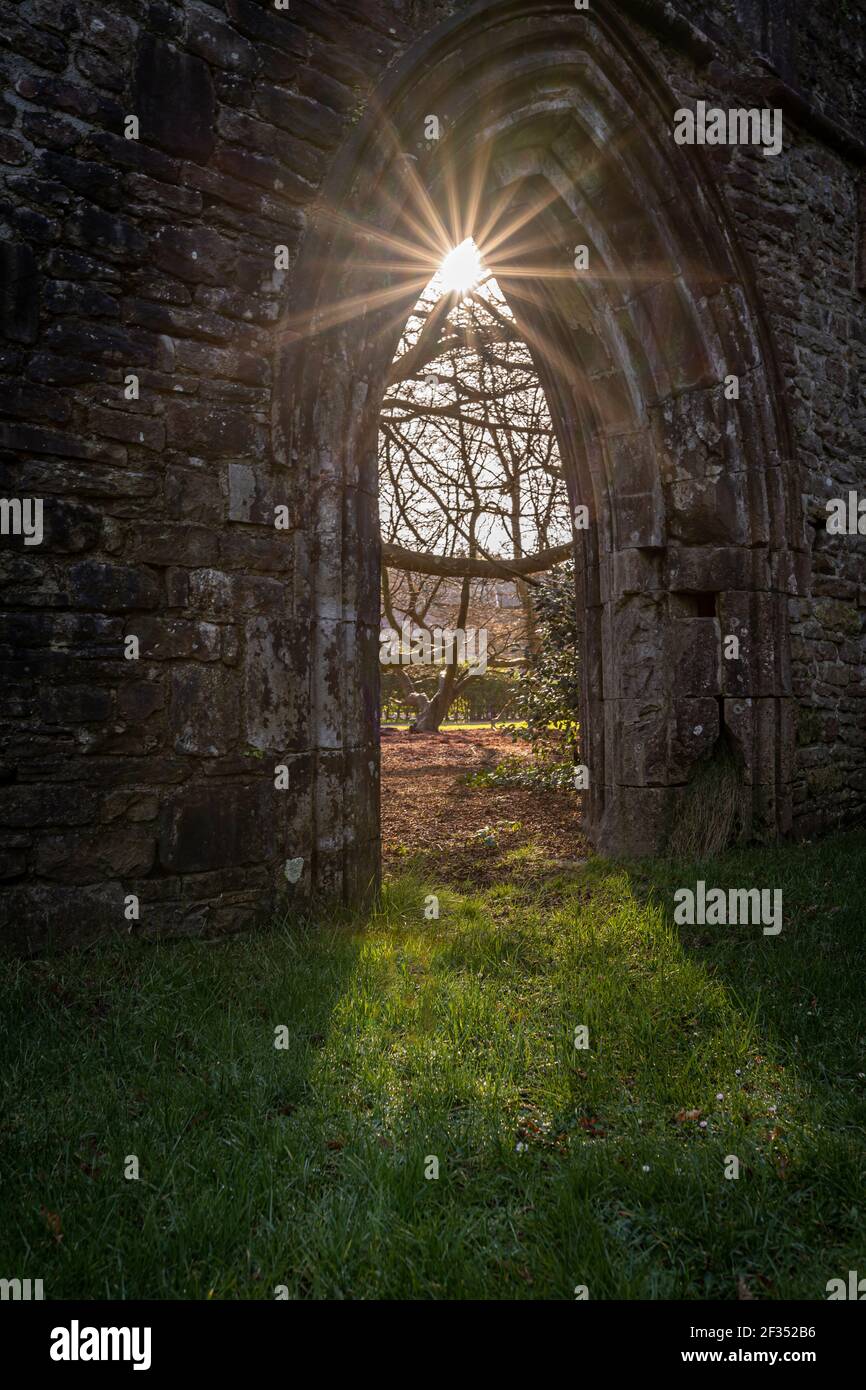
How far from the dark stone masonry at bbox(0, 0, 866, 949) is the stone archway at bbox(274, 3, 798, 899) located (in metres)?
0.02

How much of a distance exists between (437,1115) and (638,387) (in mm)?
4952

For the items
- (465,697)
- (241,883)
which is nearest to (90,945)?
(241,883)

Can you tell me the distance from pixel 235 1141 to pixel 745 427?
5.20m

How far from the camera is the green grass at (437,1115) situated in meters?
1.77

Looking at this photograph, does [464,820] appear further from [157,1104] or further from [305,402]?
[157,1104]

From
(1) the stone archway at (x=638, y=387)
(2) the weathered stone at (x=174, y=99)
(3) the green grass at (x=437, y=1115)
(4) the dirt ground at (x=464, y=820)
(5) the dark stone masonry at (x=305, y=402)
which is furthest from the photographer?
(4) the dirt ground at (x=464, y=820)

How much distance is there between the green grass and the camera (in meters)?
1.77

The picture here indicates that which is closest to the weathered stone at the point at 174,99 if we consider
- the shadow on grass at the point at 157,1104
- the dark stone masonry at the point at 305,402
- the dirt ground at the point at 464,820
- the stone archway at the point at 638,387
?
the dark stone masonry at the point at 305,402

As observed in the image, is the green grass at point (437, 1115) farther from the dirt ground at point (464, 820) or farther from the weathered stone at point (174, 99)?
the weathered stone at point (174, 99)

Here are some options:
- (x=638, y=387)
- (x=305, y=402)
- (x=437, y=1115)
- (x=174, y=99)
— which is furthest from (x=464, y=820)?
(x=174, y=99)

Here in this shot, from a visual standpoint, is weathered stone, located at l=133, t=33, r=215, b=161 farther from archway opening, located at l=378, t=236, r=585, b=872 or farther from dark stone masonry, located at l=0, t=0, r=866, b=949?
archway opening, located at l=378, t=236, r=585, b=872

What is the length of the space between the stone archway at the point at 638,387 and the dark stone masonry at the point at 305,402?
21 mm

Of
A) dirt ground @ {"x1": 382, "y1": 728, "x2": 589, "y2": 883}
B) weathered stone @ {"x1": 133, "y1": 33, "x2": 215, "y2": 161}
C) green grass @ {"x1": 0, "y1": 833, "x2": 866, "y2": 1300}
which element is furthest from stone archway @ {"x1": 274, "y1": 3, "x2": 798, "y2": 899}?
green grass @ {"x1": 0, "y1": 833, "x2": 866, "y2": 1300}

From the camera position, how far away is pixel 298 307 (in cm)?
395
